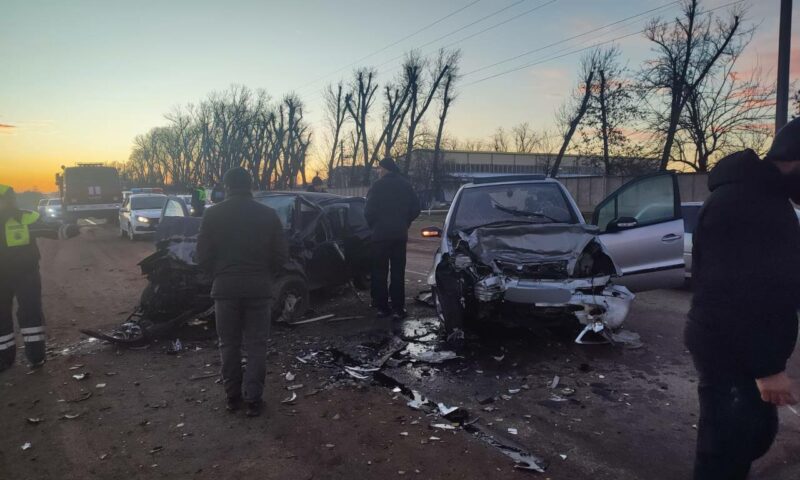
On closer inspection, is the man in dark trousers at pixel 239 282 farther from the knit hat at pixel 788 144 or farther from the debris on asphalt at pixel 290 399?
the knit hat at pixel 788 144

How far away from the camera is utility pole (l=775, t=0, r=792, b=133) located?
446 inches

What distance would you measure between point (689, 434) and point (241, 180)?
3868 mm

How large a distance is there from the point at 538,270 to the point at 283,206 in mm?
4011

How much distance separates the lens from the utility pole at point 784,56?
11.3 metres

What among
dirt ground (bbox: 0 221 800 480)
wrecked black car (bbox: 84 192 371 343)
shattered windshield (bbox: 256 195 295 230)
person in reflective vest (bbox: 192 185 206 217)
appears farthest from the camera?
person in reflective vest (bbox: 192 185 206 217)

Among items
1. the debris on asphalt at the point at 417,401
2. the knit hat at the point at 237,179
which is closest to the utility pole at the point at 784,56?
the debris on asphalt at the point at 417,401

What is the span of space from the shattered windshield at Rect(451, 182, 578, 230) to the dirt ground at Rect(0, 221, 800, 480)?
Answer: 1383 mm

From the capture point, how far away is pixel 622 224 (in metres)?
6.31

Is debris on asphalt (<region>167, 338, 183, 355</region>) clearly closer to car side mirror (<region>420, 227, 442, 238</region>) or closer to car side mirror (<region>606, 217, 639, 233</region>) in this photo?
car side mirror (<region>420, 227, 442, 238</region>)

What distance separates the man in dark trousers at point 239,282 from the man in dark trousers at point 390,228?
2707 millimetres

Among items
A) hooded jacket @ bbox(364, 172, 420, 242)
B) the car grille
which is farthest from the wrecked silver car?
hooded jacket @ bbox(364, 172, 420, 242)

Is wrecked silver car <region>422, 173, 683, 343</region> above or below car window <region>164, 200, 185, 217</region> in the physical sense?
below

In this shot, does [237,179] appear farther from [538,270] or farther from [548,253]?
→ [548,253]

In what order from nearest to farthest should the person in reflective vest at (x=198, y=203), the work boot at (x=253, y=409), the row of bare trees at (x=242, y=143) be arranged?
1. the work boot at (x=253, y=409)
2. the person in reflective vest at (x=198, y=203)
3. the row of bare trees at (x=242, y=143)
